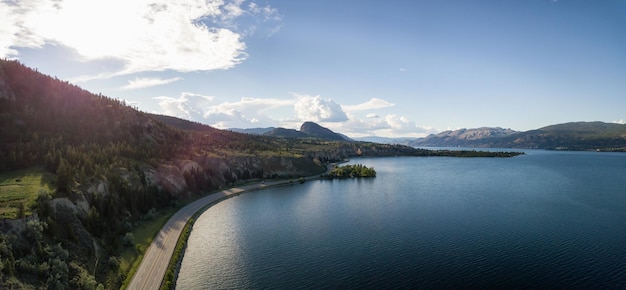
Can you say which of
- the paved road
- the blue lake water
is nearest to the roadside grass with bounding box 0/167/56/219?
the paved road

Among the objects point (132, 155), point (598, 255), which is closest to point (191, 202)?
point (132, 155)

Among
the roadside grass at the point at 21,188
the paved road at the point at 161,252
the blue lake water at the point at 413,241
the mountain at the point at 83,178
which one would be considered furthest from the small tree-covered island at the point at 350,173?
the roadside grass at the point at 21,188

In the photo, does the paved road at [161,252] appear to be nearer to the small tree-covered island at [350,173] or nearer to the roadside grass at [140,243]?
the roadside grass at [140,243]

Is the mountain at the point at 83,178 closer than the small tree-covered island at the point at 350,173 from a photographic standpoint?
Yes

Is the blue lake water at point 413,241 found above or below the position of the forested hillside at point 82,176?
below

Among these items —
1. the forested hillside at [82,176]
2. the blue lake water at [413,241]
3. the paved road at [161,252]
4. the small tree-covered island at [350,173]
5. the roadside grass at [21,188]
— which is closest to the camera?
the forested hillside at [82,176]
